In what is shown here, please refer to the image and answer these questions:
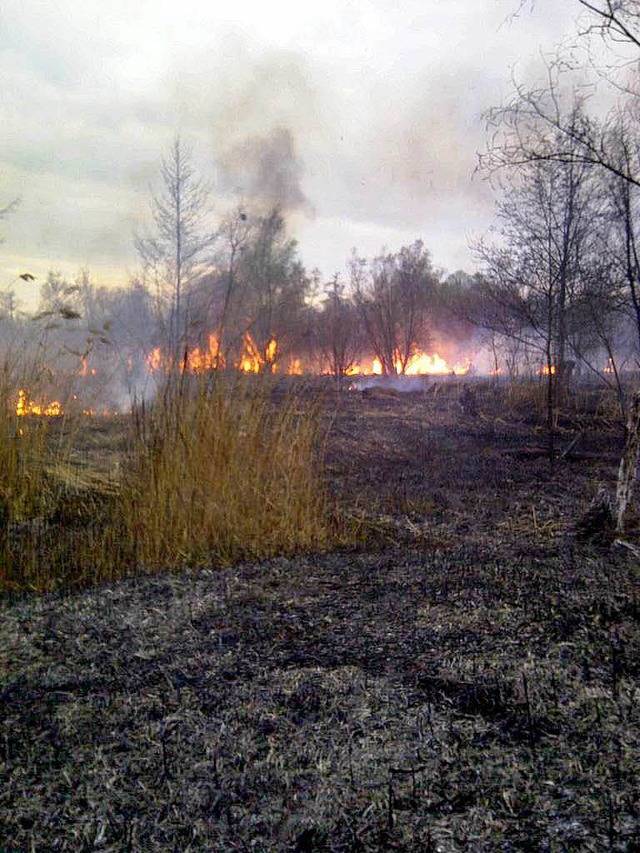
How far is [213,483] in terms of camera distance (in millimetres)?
4227

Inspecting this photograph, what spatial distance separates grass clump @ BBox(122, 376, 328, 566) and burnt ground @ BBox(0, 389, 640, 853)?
385 millimetres

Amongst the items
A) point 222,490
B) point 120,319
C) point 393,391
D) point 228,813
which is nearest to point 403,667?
point 228,813

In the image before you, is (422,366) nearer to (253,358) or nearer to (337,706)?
(253,358)

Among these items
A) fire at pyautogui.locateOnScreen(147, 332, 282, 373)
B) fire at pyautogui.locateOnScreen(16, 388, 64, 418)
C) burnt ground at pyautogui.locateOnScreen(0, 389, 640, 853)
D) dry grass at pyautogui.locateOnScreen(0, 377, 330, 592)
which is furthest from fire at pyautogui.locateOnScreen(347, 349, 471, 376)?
burnt ground at pyautogui.locateOnScreen(0, 389, 640, 853)

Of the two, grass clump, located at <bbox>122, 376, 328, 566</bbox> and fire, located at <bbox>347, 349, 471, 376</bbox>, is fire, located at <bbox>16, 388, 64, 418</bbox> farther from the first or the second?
fire, located at <bbox>347, 349, 471, 376</bbox>

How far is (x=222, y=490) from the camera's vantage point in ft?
13.9

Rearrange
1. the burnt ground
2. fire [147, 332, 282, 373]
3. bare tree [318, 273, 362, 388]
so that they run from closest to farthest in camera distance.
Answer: the burnt ground → fire [147, 332, 282, 373] → bare tree [318, 273, 362, 388]

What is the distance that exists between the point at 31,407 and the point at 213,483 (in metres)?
1.56

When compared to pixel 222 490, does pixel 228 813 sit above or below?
below

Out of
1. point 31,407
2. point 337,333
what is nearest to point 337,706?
point 31,407

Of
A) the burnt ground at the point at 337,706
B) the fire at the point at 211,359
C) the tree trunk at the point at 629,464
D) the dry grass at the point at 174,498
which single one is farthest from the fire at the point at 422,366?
the burnt ground at the point at 337,706

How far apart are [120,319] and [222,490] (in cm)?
2262

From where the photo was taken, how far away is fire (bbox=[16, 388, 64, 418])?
4801 mm

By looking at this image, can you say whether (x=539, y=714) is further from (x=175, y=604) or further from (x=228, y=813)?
(x=175, y=604)
